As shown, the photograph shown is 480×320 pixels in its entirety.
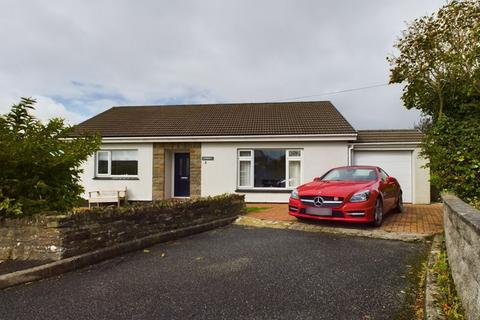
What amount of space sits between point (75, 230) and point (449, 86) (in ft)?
27.5

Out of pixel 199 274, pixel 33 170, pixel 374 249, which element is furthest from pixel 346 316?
pixel 33 170

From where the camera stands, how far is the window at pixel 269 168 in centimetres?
1288

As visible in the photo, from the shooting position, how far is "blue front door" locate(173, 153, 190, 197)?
46.1 feet

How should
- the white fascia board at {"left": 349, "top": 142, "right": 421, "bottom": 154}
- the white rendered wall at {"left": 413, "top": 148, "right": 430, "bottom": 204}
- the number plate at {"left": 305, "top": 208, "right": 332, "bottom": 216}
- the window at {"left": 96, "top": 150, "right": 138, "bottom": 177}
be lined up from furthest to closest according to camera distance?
the window at {"left": 96, "top": 150, "right": 138, "bottom": 177} < the white fascia board at {"left": 349, "top": 142, "right": 421, "bottom": 154} < the white rendered wall at {"left": 413, "top": 148, "right": 430, "bottom": 204} < the number plate at {"left": 305, "top": 208, "right": 332, "bottom": 216}

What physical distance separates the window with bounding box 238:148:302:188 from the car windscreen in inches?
157

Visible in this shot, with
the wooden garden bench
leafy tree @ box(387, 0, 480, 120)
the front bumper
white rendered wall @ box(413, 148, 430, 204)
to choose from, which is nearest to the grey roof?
the wooden garden bench

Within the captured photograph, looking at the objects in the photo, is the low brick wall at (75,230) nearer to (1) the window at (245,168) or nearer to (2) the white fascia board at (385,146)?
(1) the window at (245,168)

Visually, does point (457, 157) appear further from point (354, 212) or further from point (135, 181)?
point (135, 181)

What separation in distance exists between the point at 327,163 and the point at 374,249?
705cm

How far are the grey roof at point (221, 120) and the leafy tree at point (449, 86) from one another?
3.87m

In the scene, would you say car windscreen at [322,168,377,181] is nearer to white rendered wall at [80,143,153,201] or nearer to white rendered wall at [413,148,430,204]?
white rendered wall at [413,148,430,204]

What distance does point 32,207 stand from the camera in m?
4.91

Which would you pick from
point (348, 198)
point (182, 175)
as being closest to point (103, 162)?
point (182, 175)

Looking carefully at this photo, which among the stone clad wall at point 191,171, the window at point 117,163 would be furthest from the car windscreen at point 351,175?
the window at point 117,163
